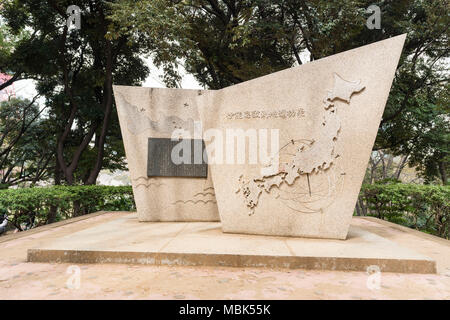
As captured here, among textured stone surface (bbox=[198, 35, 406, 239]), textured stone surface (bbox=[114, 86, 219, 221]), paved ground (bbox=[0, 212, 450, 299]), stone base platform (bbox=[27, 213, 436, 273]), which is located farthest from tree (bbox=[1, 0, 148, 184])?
paved ground (bbox=[0, 212, 450, 299])

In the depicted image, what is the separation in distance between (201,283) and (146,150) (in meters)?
3.92

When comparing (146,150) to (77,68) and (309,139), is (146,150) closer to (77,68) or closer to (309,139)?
(309,139)

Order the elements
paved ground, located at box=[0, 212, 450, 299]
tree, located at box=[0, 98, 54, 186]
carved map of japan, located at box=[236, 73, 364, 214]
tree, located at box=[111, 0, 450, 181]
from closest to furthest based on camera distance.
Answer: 1. paved ground, located at box=[0, 212, 450, 299]
2. carved map of japan, located at box=[236, 73, 364, 214]
3. tree, located at box=[111, 0, 450, 181]
4. tree, located at box=[0, 98, 54, 186]

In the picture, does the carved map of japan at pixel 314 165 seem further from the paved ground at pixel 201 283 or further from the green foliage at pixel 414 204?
the green foliage at pixel 414 204

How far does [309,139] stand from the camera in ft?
13.5

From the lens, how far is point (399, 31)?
9164 mm

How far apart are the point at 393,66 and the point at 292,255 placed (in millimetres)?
2852

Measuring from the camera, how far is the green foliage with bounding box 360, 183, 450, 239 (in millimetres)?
5656

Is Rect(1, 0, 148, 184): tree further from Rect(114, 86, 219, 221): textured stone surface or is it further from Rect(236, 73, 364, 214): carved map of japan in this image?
Rect(236, 73, 364, 214): carved map of japan

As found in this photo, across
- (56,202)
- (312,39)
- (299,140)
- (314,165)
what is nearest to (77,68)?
(56,202)

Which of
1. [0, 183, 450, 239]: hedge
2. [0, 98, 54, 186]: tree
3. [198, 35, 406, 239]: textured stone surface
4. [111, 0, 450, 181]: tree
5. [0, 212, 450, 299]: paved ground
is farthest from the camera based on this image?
[0, 98, 54, 186]: tree

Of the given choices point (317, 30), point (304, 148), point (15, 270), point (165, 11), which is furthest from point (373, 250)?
point (165, 11)

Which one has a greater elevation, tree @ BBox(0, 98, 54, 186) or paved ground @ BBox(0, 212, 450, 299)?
tree @ BBox(0, 98, 54, 186)
